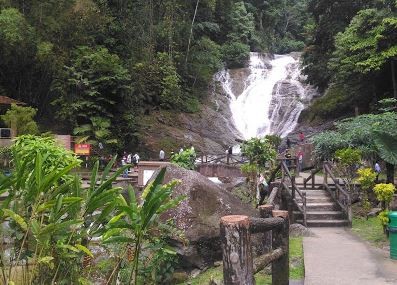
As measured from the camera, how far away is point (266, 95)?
122ft

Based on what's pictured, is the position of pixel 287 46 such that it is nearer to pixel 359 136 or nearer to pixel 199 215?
pixel 359 136

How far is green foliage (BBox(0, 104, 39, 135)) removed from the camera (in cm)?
2201

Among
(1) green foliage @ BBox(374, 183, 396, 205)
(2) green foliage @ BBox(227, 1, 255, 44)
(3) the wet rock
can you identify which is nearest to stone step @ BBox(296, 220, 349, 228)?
(3) the wet rock

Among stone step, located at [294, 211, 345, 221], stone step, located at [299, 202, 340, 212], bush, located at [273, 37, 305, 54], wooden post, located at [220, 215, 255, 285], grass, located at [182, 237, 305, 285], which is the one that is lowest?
grass, located at [182, 237, 305, 285]

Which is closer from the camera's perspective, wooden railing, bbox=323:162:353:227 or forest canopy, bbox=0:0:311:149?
wooden railing, bbox=323:162:353:227

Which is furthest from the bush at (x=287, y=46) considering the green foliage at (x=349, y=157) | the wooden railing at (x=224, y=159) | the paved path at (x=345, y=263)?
the paved path at (x=345, y=263)

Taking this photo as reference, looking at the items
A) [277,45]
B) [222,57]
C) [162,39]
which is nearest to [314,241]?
[162,39]

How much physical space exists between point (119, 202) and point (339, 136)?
Result: 15.6m

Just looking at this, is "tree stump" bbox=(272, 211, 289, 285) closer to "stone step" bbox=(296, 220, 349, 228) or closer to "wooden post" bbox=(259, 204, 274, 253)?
"wooden post" bbox=(259, 204, 274, 253)

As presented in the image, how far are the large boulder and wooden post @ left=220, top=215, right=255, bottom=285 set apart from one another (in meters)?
3.77

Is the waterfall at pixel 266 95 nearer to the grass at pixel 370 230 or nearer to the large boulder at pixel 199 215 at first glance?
the grass at pixel 370 230

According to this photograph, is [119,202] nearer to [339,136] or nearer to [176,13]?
[339,136]

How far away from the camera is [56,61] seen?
27.1m

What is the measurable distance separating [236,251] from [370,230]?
336 inches
